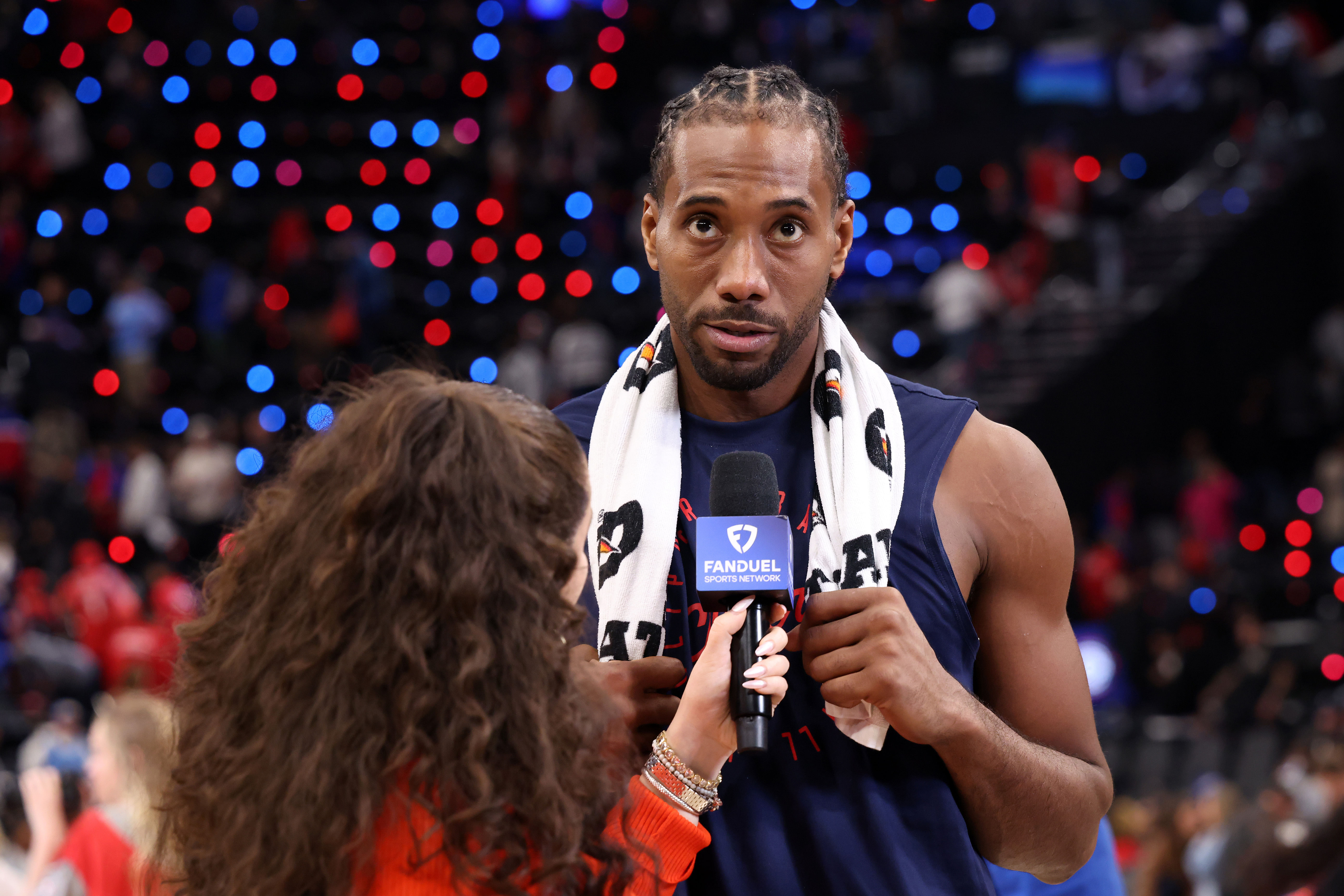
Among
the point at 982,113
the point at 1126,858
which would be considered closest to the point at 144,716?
the point at 1126,858

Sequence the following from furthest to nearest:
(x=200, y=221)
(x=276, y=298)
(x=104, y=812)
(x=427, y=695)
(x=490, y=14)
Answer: (x=490, y=14)
(x=200, y=221)
(x=276, y=298)
(x=104, y=812)
(x=427, y=695)

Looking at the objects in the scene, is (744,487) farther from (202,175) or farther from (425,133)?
(425,133)

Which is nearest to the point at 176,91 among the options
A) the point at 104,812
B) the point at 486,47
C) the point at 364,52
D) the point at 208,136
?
the point at 208,136

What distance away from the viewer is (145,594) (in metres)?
10.6

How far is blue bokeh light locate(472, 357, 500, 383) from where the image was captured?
45.1 feet

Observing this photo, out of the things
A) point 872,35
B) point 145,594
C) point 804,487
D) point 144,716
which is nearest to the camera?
point 804,487

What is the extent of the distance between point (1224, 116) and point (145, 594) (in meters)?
11.3

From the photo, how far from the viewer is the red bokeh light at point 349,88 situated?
16.5m

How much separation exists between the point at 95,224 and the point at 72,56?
103 inches

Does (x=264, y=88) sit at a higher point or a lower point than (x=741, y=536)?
higher

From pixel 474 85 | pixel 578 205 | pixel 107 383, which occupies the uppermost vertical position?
pixel 474 85

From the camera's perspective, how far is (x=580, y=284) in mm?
14750

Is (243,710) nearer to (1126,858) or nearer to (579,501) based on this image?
(579,501)

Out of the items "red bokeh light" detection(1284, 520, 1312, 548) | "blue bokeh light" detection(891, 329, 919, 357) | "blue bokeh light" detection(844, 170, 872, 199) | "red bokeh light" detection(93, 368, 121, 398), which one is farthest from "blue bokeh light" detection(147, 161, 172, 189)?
"red bokeh light" detection(1284, 520, 1312, 548)
